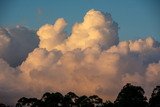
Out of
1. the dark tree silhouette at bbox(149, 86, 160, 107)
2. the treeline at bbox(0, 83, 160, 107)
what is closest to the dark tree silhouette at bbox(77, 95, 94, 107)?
the treeline at bbox(0, 83, 160, 107)

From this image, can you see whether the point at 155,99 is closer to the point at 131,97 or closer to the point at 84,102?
the point at 131,97

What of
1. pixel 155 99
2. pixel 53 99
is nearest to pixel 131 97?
pixel 155 99

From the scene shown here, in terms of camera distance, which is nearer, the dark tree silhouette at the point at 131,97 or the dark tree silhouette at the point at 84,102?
the dark tree silhouette at the point at 131,97

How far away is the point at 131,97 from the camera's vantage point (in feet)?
491

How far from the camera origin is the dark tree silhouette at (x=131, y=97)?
147 m

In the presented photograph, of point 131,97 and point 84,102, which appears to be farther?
point 84,102

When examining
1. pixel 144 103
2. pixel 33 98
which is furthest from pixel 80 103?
pixel 144 103

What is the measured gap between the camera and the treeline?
148125mm

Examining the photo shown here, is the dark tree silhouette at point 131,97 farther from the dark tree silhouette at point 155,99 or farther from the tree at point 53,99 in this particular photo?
the tree at point 53,99

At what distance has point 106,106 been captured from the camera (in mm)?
163625

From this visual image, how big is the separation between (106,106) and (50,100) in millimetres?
21780

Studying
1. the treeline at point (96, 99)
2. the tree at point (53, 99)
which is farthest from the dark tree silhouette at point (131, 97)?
the tree at point (53, 99)

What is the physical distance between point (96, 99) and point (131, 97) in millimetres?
25342

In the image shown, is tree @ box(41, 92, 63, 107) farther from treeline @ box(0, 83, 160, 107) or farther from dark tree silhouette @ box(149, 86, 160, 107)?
dark tree silhouette @ box(149, 86, 160, 107)
